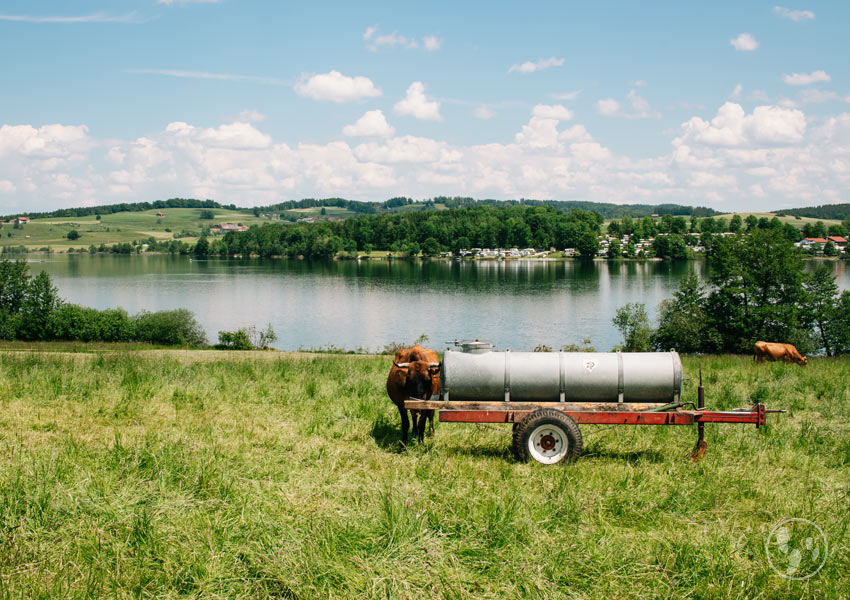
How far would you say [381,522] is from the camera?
555 cm

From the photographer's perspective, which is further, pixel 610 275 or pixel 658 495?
pixel 610 275

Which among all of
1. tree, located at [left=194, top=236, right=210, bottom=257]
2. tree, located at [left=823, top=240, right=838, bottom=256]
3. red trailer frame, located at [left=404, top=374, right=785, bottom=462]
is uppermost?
tree, located at [left=194, top=236, right=210, bottom=257]

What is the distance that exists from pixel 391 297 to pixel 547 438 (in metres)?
70.6

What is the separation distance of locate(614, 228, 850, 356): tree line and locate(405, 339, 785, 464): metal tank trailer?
1606 inches

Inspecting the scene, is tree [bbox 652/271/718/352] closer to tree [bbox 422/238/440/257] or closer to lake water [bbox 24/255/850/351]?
lake water [bbox 24/255/850/351]

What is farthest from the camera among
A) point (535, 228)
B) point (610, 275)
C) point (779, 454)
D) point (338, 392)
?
point (535, 228)

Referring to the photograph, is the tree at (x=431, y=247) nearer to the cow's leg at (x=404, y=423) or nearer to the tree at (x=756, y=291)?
the tree at (x=756, y=291)

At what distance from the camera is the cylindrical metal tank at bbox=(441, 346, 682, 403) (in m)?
7.79

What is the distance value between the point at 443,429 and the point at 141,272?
124610mm

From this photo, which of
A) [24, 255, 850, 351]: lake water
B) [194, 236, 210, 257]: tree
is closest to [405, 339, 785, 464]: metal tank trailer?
[24, 255, 850, 351]: lake water

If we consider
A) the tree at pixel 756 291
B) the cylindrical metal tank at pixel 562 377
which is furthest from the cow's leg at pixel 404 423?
the tree at pixel 756 291

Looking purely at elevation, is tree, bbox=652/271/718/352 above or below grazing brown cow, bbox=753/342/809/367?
below

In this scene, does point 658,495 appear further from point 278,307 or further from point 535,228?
point 535,228

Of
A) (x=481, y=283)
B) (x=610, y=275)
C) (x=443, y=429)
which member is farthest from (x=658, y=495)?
(x=610, y=275)
